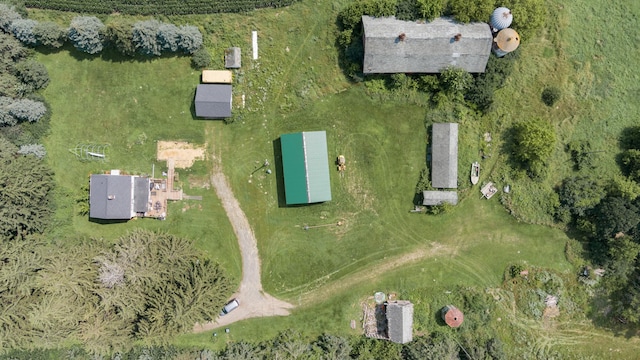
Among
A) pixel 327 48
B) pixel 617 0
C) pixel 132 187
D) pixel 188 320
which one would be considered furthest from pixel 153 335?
pixel 617 0

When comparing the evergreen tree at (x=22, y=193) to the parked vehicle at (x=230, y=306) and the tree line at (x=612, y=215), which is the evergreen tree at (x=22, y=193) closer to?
the parked vehicle at (x=230, y=306)

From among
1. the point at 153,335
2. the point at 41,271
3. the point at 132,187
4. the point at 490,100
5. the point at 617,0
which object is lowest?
the point at 153,335

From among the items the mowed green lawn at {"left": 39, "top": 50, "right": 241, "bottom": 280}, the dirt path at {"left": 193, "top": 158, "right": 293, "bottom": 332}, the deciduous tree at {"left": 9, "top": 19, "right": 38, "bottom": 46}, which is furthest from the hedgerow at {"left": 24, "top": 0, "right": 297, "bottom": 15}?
the dirt path at {"left": 193, "top": 158, "right": 293, "bottom": 332}

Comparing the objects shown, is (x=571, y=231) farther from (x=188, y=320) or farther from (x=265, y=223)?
(x=188, y=320)

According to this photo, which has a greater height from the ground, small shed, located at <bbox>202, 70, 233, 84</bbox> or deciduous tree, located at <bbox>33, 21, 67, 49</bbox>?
deciduous tree, located at <bbox>33, 21, 67, 49</bbox>

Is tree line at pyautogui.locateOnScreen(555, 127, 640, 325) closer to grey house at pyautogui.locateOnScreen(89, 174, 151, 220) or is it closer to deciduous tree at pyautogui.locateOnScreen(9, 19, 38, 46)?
grey house at pyautogui.locateOnScreen(89, 174, 151, 220)

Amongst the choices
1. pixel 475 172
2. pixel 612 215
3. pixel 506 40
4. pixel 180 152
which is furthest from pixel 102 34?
pixel 612 215

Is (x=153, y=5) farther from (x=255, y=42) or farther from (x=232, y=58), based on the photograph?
(x=255, y=42)

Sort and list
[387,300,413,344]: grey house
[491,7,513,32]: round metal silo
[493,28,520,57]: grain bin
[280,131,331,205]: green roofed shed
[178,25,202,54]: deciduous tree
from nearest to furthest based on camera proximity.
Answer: [491,7,513,32]: round metal silo → [493,28,520,57]: grain bin → [178,25,202,54]: deciduous tree → [280,131,331,205]: green roofed shed → [387,300,413,344]: grey house
